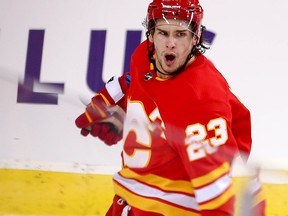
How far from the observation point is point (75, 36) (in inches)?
106

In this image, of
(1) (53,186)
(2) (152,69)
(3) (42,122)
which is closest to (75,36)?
(3) (42,122)

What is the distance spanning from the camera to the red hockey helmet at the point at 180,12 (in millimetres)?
1607

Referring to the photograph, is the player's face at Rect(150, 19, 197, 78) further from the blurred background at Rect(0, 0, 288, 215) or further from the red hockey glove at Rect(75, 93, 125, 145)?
the blurred background at Rect(0, 0, 288, 215)

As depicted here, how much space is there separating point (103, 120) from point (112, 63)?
1.05 metres

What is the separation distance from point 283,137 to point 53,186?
30.3 inches

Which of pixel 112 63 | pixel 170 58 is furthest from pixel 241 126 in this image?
pixel 112 63

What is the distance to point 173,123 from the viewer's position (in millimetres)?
1493

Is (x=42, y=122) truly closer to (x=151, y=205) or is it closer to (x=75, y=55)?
(x=75, y=55)

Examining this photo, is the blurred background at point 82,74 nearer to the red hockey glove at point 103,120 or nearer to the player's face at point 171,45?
the red hockey glove at point 103,120

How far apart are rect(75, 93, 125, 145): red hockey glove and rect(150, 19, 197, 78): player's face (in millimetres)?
140

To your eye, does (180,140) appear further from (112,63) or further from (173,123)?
(112,63)

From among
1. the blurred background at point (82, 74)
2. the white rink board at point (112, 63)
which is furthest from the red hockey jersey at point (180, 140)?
the white rink board at point (112, 63)

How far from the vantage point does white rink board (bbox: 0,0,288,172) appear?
2475 mm

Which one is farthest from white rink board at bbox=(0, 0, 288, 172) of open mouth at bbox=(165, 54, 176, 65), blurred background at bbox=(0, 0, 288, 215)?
open mouth at bbox=(165, 54, 176, 65)
